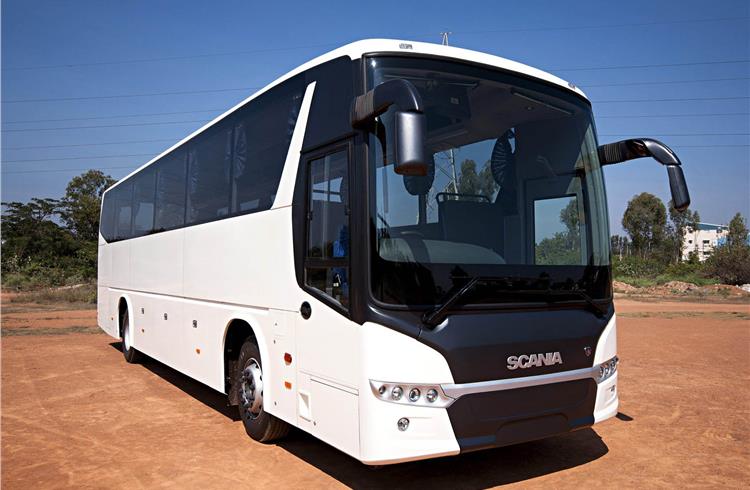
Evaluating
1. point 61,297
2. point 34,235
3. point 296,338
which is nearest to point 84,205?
point 34,235

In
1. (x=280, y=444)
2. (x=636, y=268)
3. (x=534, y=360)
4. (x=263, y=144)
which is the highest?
(x=263, y=144)

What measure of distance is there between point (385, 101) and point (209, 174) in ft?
13.6

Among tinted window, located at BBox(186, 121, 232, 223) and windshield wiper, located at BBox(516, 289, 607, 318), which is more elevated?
tinted window, located at BBox(186, 121, 232, 223)

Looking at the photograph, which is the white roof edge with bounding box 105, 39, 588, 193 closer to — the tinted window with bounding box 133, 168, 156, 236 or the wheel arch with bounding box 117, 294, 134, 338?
the tinted window with bounding box 133, 168, 156, 236

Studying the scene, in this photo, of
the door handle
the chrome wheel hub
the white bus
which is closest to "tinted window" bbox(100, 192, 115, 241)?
the white bus

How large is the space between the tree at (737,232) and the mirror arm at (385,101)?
181ft

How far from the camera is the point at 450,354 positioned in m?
4.46

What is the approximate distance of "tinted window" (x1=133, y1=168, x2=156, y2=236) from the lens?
34.3 feet

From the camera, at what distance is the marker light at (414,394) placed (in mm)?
4402

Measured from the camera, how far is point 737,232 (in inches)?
2277

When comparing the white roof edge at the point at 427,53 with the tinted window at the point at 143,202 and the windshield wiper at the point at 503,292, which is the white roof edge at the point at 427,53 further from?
the tinted window at the point at 143,202

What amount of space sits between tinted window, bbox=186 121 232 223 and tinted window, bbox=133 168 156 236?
7.19ft

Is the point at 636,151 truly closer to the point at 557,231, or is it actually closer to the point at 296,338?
the point at 557,231

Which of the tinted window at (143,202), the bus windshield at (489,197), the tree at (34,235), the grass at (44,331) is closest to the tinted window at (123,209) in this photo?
the tinted window at (143,202)
